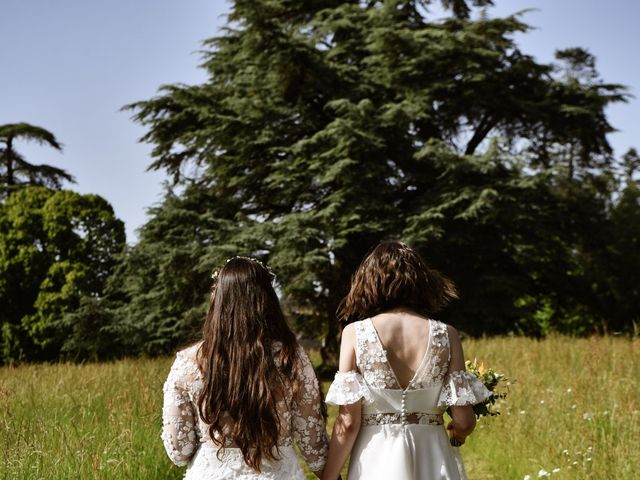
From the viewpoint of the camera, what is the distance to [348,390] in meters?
3.21

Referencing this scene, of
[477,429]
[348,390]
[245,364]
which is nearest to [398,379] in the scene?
[348,390]

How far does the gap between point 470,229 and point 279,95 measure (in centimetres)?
557

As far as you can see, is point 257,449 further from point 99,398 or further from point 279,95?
point 279,95

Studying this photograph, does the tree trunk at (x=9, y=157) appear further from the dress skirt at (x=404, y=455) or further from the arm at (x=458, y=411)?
the arm at (x=458, y=411)

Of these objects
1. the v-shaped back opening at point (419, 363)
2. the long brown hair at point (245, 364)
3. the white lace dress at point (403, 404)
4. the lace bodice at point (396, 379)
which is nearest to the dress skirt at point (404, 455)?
the white lace dress at point (403, 404)

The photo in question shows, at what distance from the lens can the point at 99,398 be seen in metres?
6.05

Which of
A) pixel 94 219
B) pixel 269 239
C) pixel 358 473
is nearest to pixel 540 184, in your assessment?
pixel 269 239

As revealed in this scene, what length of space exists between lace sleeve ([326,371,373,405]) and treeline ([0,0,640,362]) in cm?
1054

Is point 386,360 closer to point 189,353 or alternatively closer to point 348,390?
point 348,390

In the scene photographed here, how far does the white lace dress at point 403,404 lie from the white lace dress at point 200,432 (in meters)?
0.23

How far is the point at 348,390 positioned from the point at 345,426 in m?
0.20

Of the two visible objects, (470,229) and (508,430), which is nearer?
(508,430)

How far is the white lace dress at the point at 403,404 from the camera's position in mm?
3195

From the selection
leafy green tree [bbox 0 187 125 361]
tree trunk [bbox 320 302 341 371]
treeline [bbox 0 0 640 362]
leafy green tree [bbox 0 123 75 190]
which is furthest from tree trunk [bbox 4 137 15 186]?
tree trunk [bbox 320 302 341 371]
